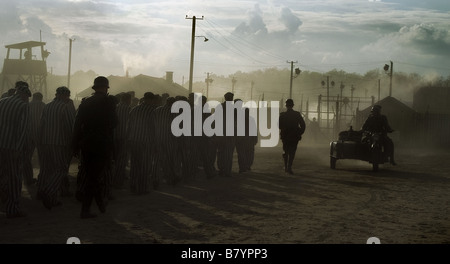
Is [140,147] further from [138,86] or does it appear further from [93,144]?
[138,86]

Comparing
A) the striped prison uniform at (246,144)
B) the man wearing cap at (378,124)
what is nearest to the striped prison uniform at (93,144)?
the striped prison uniform at (246,144)

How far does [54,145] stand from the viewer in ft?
34.1

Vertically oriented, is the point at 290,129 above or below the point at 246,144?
above

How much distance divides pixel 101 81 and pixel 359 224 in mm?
A: 4391

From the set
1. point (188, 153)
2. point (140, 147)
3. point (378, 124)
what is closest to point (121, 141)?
point (140, 147)

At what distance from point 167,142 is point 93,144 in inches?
180

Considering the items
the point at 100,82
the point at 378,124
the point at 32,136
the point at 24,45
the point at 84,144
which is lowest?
the point at 32,136

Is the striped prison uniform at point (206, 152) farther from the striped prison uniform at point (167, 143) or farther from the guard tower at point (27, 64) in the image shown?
the guard tower at point (27, 64)

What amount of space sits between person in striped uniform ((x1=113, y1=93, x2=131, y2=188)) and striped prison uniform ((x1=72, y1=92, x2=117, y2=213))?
9.10 feet

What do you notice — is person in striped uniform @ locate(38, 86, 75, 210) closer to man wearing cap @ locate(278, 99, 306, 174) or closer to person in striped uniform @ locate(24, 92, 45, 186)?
person in striped uniform @ locate(24, 92, 45, 186)

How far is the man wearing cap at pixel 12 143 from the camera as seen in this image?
948 centimetres

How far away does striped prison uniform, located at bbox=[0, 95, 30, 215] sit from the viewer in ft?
31.2

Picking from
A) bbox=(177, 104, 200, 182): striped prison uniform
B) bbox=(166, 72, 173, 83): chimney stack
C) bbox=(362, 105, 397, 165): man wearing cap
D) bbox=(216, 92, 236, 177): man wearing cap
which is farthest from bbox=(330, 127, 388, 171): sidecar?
bbox=(166, 72, 173, 83): chimney stack
